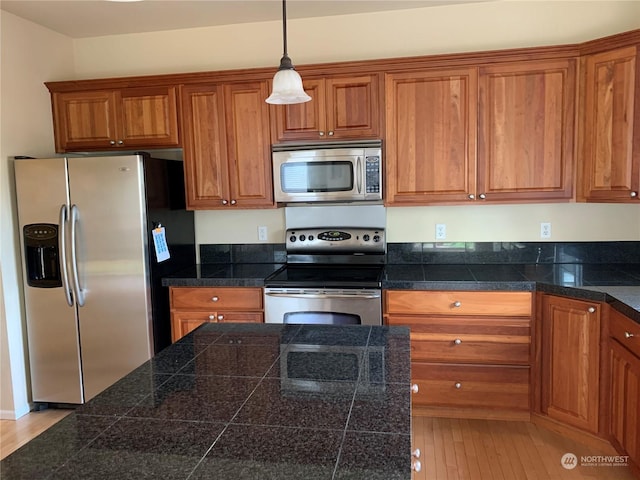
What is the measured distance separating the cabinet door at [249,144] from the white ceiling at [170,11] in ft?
1.63

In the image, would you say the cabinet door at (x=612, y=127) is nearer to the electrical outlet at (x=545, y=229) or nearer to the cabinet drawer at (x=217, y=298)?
the electrical outlet at (x=545, y=229)

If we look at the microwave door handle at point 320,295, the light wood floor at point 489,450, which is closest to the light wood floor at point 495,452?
the light wood floor at point 489,450

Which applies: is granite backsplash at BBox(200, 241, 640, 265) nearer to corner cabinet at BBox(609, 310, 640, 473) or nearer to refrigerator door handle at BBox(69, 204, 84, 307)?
corner cabinet at BBox(609, 310, 640, 473)

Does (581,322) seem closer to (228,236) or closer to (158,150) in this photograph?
(228,236)

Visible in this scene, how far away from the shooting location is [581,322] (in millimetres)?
2445

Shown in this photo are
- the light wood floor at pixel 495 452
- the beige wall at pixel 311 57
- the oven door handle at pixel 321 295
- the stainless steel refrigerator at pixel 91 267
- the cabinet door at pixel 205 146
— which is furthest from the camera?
the cabinet door at pixel 205 146

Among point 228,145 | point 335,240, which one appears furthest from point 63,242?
point 335,240

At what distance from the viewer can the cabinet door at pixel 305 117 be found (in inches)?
117

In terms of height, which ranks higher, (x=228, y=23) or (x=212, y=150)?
(x=228, y=23)

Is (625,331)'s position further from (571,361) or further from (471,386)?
(471,386)

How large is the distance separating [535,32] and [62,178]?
2.98 metres

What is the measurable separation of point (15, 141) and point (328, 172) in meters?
1.94

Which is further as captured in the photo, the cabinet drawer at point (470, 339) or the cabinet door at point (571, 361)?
the cabinet drawer at point (470, 339)

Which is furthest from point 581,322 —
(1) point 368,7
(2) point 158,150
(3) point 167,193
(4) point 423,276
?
(2) point 158,150
